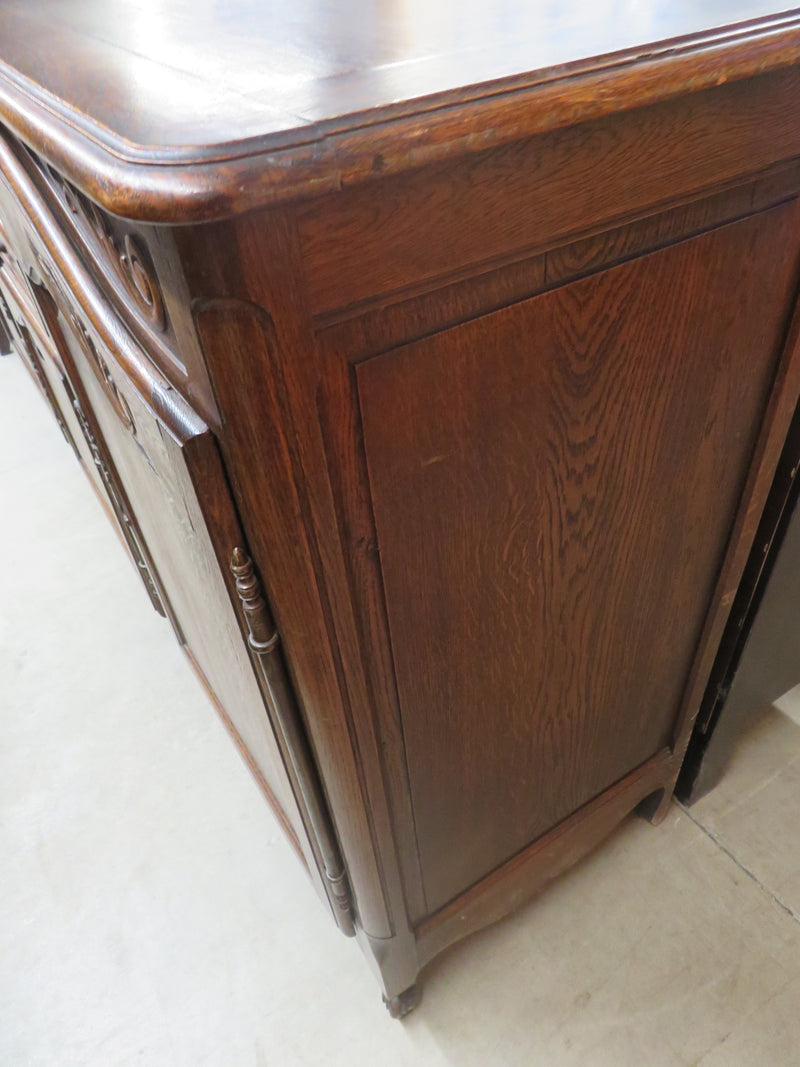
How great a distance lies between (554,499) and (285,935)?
2.69ft

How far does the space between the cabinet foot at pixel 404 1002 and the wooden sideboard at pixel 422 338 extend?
20 cm

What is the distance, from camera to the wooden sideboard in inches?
13.6

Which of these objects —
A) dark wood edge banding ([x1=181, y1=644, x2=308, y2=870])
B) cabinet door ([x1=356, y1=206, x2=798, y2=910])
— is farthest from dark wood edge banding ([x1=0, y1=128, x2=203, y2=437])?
dark wood edge banding ([x1=181, y1=644, x2=308, y2=870])

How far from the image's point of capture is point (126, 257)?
0.40 m

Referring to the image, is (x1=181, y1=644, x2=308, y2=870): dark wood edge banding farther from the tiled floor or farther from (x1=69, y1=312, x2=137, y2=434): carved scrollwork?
(x1=69, y1=312, x2=137, y2=434): carved scrollwork

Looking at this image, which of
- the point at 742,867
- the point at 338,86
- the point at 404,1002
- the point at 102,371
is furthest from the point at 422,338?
the point at 742,867

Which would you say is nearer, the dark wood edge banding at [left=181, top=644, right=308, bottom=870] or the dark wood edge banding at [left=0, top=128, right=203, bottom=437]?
the dark wood edge banding at [left=0, top=128, right=203, bottom=437]

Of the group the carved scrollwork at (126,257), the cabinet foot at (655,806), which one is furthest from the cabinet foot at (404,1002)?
the carved scrollwork at (126,257)

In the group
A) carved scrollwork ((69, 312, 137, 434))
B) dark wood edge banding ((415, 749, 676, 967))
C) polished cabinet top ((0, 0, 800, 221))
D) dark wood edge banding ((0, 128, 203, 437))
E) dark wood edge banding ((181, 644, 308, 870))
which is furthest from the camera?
dark wood edge banding ((181, 644, 308, 870))

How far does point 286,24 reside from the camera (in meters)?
0.54

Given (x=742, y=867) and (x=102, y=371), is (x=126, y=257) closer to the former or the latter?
(x=102, y=371)

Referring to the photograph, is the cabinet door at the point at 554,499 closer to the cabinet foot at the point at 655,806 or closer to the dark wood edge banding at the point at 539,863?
Answer: the dark wood edge banding at the point at 539,863

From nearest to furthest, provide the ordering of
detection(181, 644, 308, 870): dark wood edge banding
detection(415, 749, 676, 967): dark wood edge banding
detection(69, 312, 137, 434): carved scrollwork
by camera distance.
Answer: detection(69, 312, 137, 434): carved scrollwork, detection(415, 749, 676, 967): dark wood edge banding, detection(181, 644, 308, 870): dark wood edge banding

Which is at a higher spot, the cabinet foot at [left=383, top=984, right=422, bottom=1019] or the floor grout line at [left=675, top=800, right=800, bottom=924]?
the cabinet foot at [left=383, top=984, right=422, bottom=1019]
